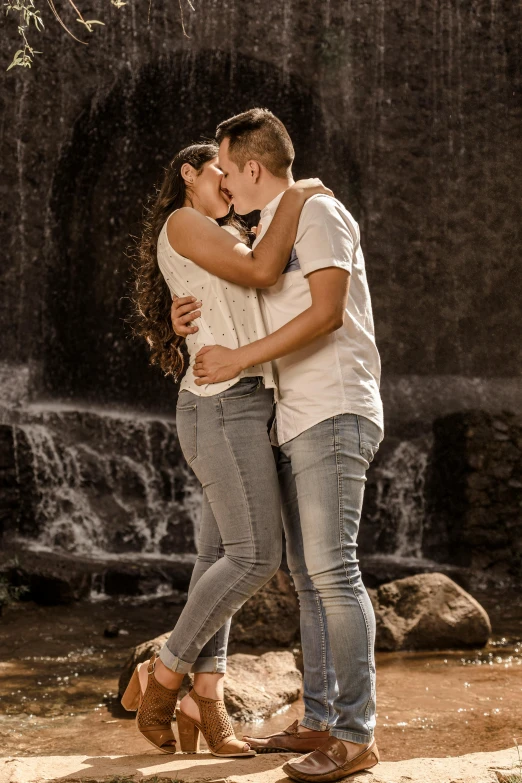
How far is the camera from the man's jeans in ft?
8.21

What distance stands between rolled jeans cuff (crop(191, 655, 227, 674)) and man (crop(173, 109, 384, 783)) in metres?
0.26

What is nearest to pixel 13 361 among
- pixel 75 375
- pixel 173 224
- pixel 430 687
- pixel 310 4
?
pixel 75 375

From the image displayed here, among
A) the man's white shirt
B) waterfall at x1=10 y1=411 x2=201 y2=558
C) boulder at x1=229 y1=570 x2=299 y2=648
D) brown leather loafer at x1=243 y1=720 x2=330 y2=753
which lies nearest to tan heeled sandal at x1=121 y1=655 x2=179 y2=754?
brown leather loafer at x1=243 y1=720 x2=330 y2=753

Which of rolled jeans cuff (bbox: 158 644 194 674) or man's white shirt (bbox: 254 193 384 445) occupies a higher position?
man's white shirt (bbox: 254 193 384 445)

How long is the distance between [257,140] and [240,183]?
131 millimetres

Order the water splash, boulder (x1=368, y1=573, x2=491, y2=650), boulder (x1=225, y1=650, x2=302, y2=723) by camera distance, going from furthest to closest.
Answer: the water splash
boulder (x1=368, y1=573, x2=491, y2=650)
boulder (x1=225, y1=650, x2=302, y2=723)

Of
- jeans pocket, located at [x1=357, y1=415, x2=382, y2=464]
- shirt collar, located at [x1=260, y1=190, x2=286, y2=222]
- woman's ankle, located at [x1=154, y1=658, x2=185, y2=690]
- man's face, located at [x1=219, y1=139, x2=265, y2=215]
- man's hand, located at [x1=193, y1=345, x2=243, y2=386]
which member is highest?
man's face, located at [x1=219, y1=139, x2=265, y2=215]

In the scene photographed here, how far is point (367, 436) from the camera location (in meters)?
2.62

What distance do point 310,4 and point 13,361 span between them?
5.50m

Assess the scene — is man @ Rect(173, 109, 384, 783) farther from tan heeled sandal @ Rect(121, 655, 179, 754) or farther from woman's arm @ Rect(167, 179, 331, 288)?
tan heeled sandal @ Rect(121, 655, 179, 754)

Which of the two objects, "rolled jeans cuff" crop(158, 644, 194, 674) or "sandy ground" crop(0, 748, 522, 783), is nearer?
"sandy ground" crop(0, 748, 522, 783)

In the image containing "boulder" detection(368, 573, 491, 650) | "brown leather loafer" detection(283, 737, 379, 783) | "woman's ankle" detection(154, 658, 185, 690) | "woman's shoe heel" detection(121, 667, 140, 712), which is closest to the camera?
"brown leather loafer" detection(283, 737, 379, 783)

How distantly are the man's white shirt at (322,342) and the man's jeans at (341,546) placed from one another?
54mm

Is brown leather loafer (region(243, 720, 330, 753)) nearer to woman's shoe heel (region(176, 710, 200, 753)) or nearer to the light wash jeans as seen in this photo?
woman's shoe heel (region(176, 710, 200, 753))
